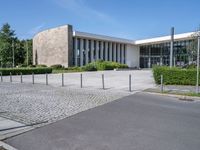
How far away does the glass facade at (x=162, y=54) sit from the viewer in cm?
5862

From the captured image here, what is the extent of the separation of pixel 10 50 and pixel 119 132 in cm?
6673

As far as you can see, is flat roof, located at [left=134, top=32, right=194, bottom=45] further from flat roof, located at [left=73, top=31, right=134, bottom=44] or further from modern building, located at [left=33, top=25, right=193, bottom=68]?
flat roof, located at [left=73, top=31, right=134, bottom=44]

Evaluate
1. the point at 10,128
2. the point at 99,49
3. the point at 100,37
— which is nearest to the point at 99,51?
the point at 99,49

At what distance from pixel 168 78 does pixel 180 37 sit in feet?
132

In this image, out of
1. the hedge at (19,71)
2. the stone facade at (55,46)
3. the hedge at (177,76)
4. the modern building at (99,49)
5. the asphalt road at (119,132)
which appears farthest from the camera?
the modern building at (99,49)

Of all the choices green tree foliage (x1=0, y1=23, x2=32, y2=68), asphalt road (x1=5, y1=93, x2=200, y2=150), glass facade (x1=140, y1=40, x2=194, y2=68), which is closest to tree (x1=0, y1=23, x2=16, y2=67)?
green tree foliage (x1=0, y1=23, x2=32, y2=68)

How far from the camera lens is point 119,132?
6207mm

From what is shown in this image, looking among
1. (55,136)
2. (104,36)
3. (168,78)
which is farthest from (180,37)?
(55,136)

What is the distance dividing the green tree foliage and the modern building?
7.60 metres

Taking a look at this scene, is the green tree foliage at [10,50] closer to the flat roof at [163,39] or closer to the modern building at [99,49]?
the modern building at [99,49]

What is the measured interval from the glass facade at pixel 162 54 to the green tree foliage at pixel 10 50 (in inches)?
1310

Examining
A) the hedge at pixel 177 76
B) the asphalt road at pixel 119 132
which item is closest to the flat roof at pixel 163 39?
the hedge at pixel 177 76

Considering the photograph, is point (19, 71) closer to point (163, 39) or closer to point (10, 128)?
point (10, 128)

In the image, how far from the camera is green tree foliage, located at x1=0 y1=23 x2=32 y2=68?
66.1 meters
